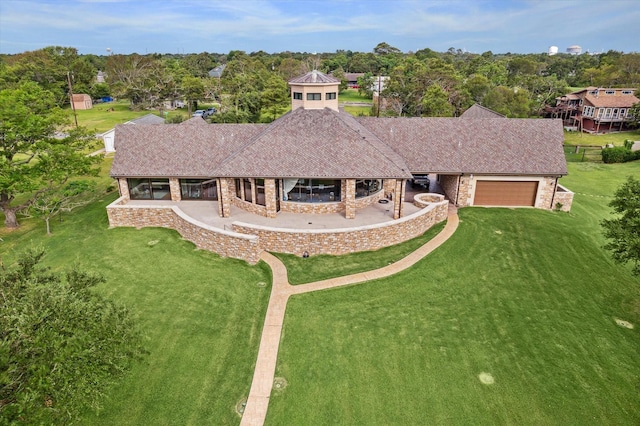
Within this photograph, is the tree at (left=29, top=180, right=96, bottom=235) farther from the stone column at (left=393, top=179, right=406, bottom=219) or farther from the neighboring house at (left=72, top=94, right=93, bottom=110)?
the neighboring house at (left=72, top=94, right=93, bottom=110)

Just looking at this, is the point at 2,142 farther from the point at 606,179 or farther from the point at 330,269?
the point at 606,179

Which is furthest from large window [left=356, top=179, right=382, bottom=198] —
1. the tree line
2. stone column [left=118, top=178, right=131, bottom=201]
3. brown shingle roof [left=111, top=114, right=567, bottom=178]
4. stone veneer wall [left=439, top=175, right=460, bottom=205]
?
the tree line

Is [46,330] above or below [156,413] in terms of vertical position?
above

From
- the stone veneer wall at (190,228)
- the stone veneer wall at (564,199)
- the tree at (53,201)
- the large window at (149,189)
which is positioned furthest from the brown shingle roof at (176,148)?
the stone veneer wall at (564,199)

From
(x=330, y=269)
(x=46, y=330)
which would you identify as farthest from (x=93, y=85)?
Answer: (x=46, y=330)

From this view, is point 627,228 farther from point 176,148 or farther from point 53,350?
point 176,148

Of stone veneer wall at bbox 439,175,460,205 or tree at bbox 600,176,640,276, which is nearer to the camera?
tree at bbox 600,176,640,276
